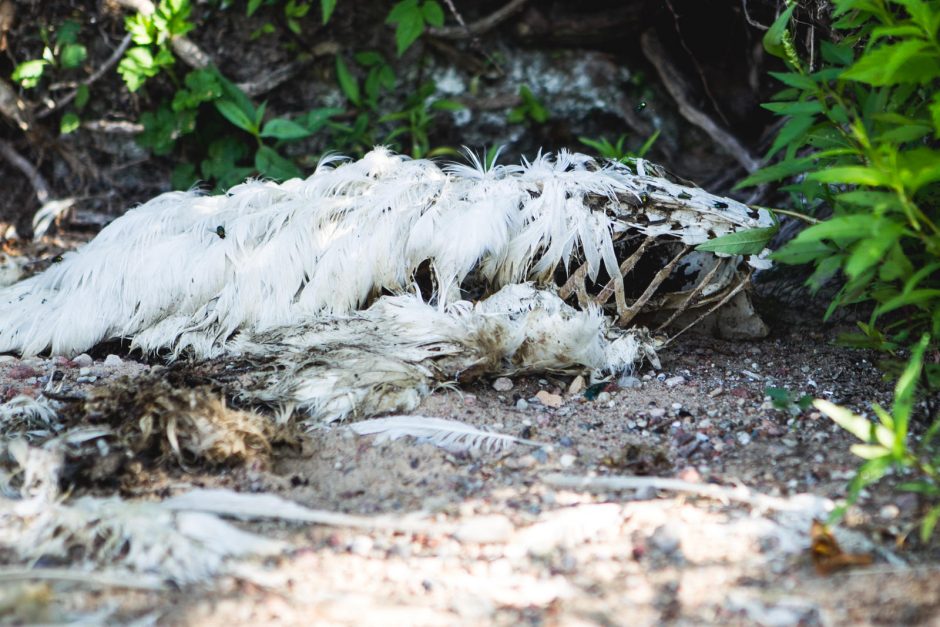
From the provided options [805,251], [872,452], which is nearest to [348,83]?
[805,251]

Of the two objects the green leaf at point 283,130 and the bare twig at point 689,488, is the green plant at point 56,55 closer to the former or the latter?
the green leaf at point 283,130

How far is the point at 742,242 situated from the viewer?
314 cm

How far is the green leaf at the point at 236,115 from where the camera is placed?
16.1 feet

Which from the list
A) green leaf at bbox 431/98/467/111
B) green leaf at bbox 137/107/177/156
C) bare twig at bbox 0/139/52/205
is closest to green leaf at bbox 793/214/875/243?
green leaf at bbox 431/98/467/111

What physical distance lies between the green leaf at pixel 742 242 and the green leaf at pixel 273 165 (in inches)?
104

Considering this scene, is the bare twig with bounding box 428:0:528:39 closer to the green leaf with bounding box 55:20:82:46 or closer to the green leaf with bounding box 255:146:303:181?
the green leaf with bounding box 255:146:303:181

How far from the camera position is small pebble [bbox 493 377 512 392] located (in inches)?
134

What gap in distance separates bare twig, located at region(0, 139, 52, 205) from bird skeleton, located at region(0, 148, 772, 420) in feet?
6.28

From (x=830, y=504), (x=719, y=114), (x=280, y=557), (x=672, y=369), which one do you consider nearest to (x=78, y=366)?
(x=280, y=557)

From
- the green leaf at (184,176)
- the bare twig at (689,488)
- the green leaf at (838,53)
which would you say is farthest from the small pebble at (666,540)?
the green leaf at (184,176)

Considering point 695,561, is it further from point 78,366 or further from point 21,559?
point 78,366

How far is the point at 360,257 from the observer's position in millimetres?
3490

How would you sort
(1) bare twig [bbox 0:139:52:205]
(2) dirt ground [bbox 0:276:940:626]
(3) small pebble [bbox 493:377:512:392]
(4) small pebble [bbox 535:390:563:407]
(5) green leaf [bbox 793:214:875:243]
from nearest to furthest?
1. (2) dirt ground [bbox 0:276:940:626]
2. (5) green leaf [bbox 793:214:875:243]
3. (4) small pebble [bbox 535:390:563:407]
4. (3) small pebble [bbox 493:377:512:392]
5. (1) bare twig [bbox 0:139:52:205]

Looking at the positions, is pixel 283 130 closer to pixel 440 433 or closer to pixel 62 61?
pixel 62 61
